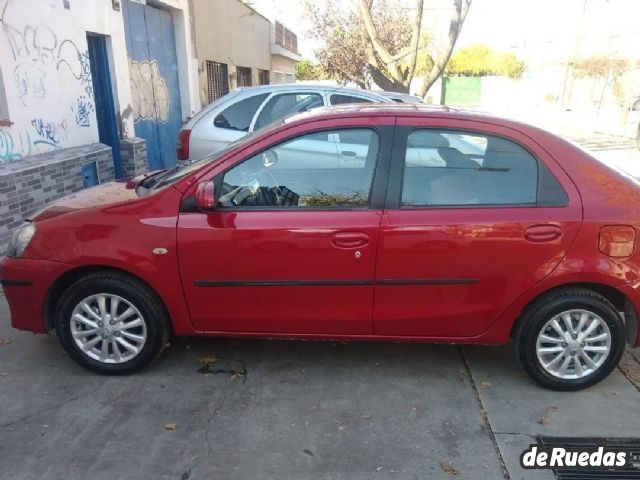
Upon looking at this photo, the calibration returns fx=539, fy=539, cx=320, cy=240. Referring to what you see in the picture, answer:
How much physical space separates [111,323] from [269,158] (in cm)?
141

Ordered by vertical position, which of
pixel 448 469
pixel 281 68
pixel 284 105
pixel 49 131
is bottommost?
pixel 448 469

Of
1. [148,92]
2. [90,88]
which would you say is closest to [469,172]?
[90,88]

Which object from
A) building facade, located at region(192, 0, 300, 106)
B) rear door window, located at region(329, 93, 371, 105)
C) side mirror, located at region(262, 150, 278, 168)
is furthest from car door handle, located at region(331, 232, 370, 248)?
building facade, located at region(192, 0, 300, 106)

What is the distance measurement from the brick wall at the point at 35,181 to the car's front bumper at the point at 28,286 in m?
2.22

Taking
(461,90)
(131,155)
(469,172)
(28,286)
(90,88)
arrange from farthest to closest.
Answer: (461,90) → (131,155) → (90,88) → (28,286) → (469,172)

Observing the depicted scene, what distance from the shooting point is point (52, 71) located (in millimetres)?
6355

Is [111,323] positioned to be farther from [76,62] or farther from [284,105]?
[76,62]

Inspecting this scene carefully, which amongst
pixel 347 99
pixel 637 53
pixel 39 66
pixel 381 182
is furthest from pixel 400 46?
pixel 381 182

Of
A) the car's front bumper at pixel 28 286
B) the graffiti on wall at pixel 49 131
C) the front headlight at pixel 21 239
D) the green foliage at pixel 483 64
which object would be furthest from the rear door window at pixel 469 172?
the green foliage at pixel 483 64

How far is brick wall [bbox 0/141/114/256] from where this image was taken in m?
5.28

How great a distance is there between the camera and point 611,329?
318 cm

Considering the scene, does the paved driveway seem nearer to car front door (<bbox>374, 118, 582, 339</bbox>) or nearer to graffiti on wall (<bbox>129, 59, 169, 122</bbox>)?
car front door (<bbox>374, 118, 582, 339</bbox>)

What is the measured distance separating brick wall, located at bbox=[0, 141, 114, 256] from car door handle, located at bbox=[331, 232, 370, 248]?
3796 millimetres

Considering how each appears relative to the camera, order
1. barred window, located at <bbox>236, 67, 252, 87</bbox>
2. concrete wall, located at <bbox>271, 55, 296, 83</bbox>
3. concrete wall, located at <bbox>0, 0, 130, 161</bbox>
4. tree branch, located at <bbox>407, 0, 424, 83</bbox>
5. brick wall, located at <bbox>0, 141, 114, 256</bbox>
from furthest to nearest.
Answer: concrete wall, located at <bbox>271, 55, 296, 83</bbox>
barred window, located at <bbox>236, 67, 252, 87</bbox>
tree branch, located at <bbox>407, 0, 424, 83</bbox>
concrete wall, located at <bbox>0, 0, 130, 161</bbox>
brick wall, located at <bbox>0, 141, 114, 256</bbox>
